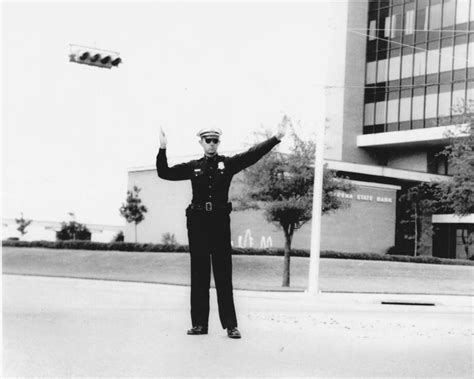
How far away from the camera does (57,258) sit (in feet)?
132

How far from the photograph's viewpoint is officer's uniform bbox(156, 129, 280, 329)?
6.36 m

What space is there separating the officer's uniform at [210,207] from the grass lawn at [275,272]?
66.1 ft

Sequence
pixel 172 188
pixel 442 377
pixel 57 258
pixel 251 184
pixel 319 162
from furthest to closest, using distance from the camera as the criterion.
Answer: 1. pixel 172 188
2. pixel 57 258
3. pixel 251 184
4. pixel 319 162
5. pixel 442 377

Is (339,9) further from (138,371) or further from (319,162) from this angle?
(138,371)

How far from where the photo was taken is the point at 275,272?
105ft

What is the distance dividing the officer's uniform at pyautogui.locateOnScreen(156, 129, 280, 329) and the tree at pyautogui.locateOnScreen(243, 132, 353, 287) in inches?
759

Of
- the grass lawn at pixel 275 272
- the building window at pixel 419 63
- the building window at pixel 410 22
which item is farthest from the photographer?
the building window at pixel 410 22

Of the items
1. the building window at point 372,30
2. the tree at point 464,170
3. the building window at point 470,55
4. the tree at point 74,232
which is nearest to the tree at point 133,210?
the tree at point 74,232

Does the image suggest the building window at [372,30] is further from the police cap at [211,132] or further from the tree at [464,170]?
the police cap at [211,132]

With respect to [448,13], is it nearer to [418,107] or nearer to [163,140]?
[418,107]

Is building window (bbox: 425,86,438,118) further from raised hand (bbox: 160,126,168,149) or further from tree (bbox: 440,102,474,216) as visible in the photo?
raised hand (bbox: 160,126,168,149)

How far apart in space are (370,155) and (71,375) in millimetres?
55498

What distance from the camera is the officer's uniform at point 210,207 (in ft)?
20.9

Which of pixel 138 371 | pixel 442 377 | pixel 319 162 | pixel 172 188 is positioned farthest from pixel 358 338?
pixel 172 188
